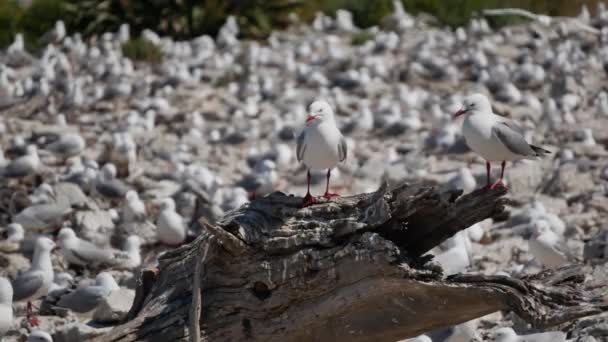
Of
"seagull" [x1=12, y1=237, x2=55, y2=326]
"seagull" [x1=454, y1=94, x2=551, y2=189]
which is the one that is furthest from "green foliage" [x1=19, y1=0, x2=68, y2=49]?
"seagull" [x1=454, y1=94, x2=551, y2=189]

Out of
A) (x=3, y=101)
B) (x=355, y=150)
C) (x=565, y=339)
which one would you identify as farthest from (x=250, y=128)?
(x=565, y=339)

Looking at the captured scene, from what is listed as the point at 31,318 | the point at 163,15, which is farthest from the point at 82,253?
the point at 163,15

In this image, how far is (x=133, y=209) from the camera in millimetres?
10898

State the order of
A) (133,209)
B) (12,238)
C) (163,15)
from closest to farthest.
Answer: (12,238) → (133,209) → (163,15)

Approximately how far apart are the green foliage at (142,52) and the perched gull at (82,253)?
8701 millimetres

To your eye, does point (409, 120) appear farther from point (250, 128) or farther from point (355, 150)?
point (250, 128)

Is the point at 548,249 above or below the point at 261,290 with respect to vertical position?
below

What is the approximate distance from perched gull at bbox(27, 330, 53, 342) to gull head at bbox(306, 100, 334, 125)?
2.14m

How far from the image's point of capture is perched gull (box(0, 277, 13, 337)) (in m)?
7.52

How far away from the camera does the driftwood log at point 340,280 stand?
18.5 ft

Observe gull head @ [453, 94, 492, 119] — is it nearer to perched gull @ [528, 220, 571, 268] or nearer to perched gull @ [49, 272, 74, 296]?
perched gull @ [528, 220, 571, 268]

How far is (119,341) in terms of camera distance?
6.11m

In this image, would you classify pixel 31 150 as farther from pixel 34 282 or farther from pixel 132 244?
pixel 34 282

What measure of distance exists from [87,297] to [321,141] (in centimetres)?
245
